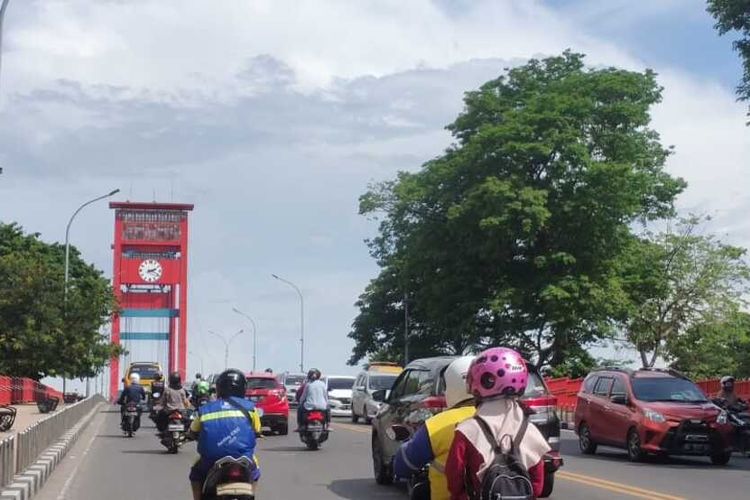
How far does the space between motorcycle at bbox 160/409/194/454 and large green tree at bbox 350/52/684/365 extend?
2353cm

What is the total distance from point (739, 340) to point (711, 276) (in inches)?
147

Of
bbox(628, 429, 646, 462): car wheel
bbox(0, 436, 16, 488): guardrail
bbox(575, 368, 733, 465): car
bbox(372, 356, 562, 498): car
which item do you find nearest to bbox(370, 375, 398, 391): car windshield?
bbox(575, 368, 733, 465): car

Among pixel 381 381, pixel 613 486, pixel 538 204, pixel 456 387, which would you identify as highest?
pixel 538 204

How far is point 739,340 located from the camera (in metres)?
59.9

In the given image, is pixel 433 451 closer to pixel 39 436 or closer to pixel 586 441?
pixel 39 436

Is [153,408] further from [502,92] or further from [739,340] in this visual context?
[739,340]

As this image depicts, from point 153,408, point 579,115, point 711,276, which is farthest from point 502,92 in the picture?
point 153,408

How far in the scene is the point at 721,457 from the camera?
20875mm

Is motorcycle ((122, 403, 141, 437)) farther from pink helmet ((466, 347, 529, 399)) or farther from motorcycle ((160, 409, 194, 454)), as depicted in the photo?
pink helmet ((466, 347, 529, 399))

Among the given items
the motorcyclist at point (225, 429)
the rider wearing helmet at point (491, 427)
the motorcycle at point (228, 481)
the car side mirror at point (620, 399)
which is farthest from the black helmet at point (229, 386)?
the car side mirror at point (620, 399)

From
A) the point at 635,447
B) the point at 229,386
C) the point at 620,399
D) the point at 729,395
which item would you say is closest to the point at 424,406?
the point at 229,386

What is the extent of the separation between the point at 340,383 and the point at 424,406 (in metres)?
32.6

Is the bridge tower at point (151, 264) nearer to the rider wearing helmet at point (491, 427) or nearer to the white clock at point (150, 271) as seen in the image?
the white clock at point (150, 271)

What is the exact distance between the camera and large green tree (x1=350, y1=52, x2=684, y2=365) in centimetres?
4594
